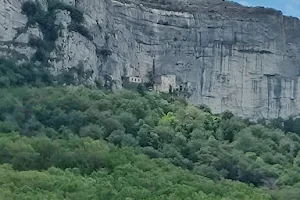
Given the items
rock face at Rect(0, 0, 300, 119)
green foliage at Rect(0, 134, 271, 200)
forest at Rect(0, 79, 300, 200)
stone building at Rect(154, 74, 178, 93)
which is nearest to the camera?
green foliage at Rect(0, 134, 271, 200)

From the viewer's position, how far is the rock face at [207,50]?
219 feet

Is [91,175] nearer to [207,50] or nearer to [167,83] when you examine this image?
[167,83]

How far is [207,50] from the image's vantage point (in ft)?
226

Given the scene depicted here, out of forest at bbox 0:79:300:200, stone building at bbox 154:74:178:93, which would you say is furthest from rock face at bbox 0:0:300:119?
forest at bbox 0:79:300:200

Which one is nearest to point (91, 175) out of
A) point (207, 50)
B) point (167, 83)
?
point (167, 83)

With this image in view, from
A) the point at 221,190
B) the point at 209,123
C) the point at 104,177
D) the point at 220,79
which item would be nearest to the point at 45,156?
the point at 104,177

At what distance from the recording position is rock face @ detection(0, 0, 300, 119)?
66688 mm

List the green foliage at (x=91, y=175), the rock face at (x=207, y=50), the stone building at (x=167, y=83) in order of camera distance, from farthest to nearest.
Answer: the stone building at (x=167, y=83), the rock face at (x=207, y=50), the green foliage at (x=91, y=175)

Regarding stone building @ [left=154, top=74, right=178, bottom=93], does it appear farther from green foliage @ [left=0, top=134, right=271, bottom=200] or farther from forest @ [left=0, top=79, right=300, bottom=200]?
green foliage @ [left=0, top=134, right=271, bottom=200]

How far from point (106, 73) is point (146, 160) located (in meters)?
17.2

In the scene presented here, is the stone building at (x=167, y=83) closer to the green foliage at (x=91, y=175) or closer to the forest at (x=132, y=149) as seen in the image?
the forest at (x=132, y=149)

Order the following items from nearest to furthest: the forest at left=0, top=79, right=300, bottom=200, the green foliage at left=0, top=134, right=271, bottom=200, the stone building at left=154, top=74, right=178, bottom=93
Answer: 1. the green foliage at left=0, top=134, right=271, bottom=200
2. the forest at left=0, top=79, right=300, bottom=200
3. the stone building at left=154, top=74, right=178, bottom=93

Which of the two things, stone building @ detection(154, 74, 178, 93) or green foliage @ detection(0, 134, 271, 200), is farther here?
stone building @ detection(154, 74, 178, 93)

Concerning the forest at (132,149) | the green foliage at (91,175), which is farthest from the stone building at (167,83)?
the green foliage at (91,175)
